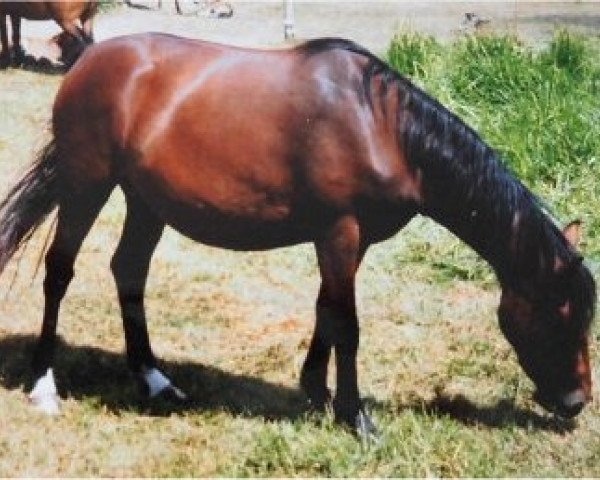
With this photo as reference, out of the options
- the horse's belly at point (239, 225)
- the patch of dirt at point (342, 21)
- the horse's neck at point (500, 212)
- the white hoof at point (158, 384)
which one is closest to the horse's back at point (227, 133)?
the horse's belly at point (239, 225)

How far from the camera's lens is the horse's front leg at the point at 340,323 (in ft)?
11.4

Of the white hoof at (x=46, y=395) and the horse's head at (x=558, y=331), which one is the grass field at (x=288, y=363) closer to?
the white hoof at (x=46, y=395)

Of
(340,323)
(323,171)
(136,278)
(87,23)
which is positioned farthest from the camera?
(87,23)

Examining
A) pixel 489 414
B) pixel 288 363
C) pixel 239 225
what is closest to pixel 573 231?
pixel 489 414

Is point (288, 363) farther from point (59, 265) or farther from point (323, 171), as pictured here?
point (323, 171)

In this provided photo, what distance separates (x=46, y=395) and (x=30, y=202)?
0.86 m

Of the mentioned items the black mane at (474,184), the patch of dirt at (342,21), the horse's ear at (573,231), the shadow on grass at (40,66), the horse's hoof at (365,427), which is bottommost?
the horse's hoof at (365,427)

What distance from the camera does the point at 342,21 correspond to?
9.64 metres

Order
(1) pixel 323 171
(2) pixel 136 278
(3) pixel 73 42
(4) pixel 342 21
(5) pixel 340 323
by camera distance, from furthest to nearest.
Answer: (4) pixel 342 21, (3) pixel 73 42, (2) pixel 136 278, (5) pixel 340 323, (1) pixel 323 171

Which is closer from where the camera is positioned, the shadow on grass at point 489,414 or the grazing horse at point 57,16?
the shadow on grass at point 489,414

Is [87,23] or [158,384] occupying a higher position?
[87,23]

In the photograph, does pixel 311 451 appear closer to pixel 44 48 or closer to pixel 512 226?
pixel 512 226

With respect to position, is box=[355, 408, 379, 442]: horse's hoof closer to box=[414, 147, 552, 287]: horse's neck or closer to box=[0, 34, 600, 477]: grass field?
box=[0, 34, 600, 477]: grass field

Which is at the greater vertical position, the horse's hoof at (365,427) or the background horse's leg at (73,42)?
the background horse's leg at (73,42)
